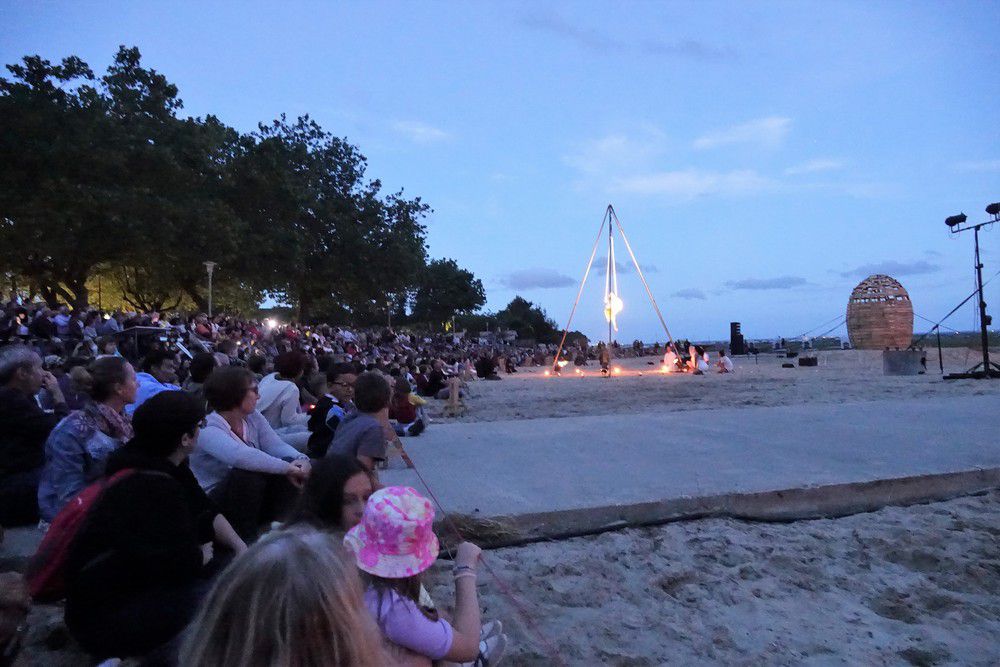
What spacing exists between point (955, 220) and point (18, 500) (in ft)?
65.7

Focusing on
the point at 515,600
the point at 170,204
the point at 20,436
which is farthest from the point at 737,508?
the point at 170,204

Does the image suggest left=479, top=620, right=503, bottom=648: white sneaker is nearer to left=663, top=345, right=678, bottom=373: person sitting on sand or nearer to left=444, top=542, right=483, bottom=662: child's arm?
left=444, top=542, right=483, bottom=662: child's arm

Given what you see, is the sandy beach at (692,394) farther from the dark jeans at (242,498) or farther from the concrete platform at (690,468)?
the dark jeans at (242,498)

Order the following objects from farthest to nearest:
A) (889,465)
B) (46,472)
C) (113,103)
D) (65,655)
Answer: (113,103), (889,465), (46,472), (65,655)

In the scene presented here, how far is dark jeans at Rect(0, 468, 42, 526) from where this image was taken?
13.5ft

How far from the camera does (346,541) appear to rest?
201 cm

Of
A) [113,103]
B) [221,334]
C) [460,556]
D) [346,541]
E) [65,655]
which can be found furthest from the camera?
[113,103]

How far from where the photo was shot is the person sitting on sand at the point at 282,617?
100cm

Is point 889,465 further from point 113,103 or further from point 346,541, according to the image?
point 113,103

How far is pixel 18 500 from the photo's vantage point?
13.5 feet

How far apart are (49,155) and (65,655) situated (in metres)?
→ 19.5

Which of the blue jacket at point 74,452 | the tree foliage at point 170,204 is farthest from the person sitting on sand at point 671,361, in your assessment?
the blue jacket at point 74,452

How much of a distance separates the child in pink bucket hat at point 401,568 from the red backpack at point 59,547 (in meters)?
1.05

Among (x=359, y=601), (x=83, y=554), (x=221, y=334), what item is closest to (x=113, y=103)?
(x=221, y=334)
